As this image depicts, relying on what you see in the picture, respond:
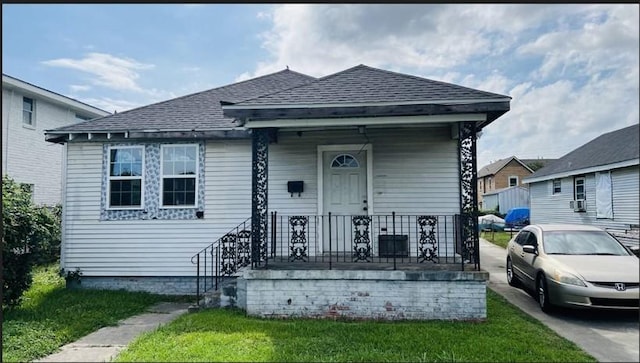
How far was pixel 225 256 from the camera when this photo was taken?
781 centimetres

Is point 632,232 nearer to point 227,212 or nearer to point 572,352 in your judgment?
point 572,352

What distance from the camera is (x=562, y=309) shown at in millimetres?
6414

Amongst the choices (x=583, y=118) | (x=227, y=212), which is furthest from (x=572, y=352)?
(x=227, y=212)

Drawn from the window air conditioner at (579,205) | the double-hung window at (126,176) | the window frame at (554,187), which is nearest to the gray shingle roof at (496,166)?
the window frame at (554,187)

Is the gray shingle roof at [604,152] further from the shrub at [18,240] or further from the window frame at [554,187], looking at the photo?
the shrub at [18,240]

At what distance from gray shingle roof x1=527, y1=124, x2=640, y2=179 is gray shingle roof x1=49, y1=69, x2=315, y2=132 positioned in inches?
257

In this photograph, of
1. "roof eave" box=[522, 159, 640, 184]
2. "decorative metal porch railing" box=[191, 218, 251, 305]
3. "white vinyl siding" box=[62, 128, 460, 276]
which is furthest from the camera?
"white vinyl siding" box=[62, 128, 460, 276]

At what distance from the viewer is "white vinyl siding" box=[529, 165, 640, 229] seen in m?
4.88

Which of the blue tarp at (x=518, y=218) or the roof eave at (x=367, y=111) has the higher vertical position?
the roof eave at (x=367, y=111)

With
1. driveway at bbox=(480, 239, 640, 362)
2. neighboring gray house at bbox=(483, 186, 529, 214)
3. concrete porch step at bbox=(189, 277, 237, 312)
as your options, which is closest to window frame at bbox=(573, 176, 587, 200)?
driveway at bbox=(480, 239, 640, 362)

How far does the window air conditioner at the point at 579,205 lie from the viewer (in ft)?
31.7

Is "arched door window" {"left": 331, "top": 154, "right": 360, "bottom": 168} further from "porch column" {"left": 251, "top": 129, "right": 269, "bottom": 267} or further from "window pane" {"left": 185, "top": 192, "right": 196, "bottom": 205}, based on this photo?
"window pane" {"left": 185, "top": 192, "right": 196, "bottom": 205}

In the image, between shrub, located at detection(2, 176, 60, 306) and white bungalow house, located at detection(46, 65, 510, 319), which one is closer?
white bungalow house, located at detection(46, 65, 510, 319)

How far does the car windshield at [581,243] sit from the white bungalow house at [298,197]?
157cm
